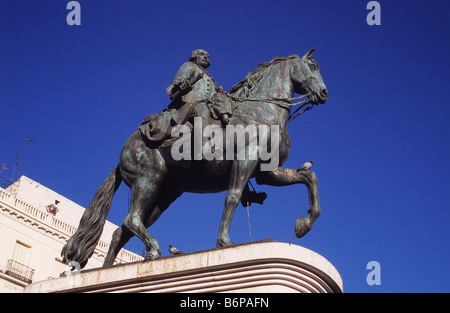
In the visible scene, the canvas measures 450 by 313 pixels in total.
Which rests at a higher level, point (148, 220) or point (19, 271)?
point (19, 271)

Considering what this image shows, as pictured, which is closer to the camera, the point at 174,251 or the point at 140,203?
the point at 174,251

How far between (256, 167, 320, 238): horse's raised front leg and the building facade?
2712cm

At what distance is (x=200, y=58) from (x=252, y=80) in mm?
1243

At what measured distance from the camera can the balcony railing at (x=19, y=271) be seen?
3675 cm

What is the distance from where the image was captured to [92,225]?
12094 millimetres

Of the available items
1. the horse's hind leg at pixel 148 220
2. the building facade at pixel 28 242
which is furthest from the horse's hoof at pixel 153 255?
the building facade at pixel 28 242

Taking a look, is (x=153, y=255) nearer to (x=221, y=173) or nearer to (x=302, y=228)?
(x=221, y=173)

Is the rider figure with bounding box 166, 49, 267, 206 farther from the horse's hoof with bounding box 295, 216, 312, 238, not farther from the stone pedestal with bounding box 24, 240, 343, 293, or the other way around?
the stone pedestal with bounding box 24, 240, 343, 293

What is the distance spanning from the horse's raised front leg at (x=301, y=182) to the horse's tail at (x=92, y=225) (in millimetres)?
2630

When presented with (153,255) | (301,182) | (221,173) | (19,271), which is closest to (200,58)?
(221,173)

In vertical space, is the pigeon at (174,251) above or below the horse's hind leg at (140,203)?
below

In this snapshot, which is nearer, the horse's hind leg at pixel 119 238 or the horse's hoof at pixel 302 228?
the horse's hoof at pixel 302 228

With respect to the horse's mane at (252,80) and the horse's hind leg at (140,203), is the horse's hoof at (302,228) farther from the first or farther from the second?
the horse's mane at (252,80)
